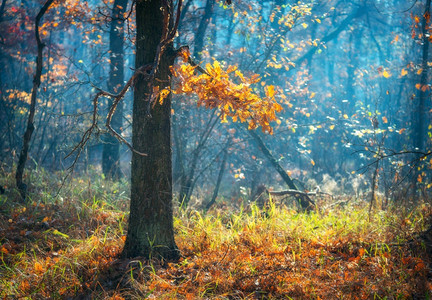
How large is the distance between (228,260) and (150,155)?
4.75 feet

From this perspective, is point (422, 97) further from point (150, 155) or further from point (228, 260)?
point (150, 155)

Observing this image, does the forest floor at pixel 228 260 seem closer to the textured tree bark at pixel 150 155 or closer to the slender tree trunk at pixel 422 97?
the textured tree bark at pixel 150 155

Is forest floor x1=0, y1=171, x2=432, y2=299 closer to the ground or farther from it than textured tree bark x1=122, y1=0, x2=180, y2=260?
closer to the ground

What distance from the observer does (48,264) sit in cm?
372

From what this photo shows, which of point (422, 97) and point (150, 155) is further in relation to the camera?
point (422, 97)

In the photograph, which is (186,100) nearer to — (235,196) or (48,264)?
(235,196)

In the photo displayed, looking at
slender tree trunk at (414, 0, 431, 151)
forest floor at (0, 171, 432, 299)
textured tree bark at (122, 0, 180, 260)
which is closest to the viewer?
forest floor at (0, 171, 432, 299)

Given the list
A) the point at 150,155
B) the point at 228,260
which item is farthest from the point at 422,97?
the point at 150,155

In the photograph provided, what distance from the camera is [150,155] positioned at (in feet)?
12.6

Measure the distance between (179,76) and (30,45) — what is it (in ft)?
37.8

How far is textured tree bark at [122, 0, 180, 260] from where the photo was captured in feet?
12.6

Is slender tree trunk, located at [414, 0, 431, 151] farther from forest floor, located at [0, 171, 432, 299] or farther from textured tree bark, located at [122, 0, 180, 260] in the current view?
textured tree bark, located at [122, 0, 180, 260]

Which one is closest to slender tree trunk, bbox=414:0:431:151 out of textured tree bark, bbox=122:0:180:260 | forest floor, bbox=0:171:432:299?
forest floor, bbox=0:171:432:299

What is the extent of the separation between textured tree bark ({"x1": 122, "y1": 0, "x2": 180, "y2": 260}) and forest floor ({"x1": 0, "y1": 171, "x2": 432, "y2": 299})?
29cm
